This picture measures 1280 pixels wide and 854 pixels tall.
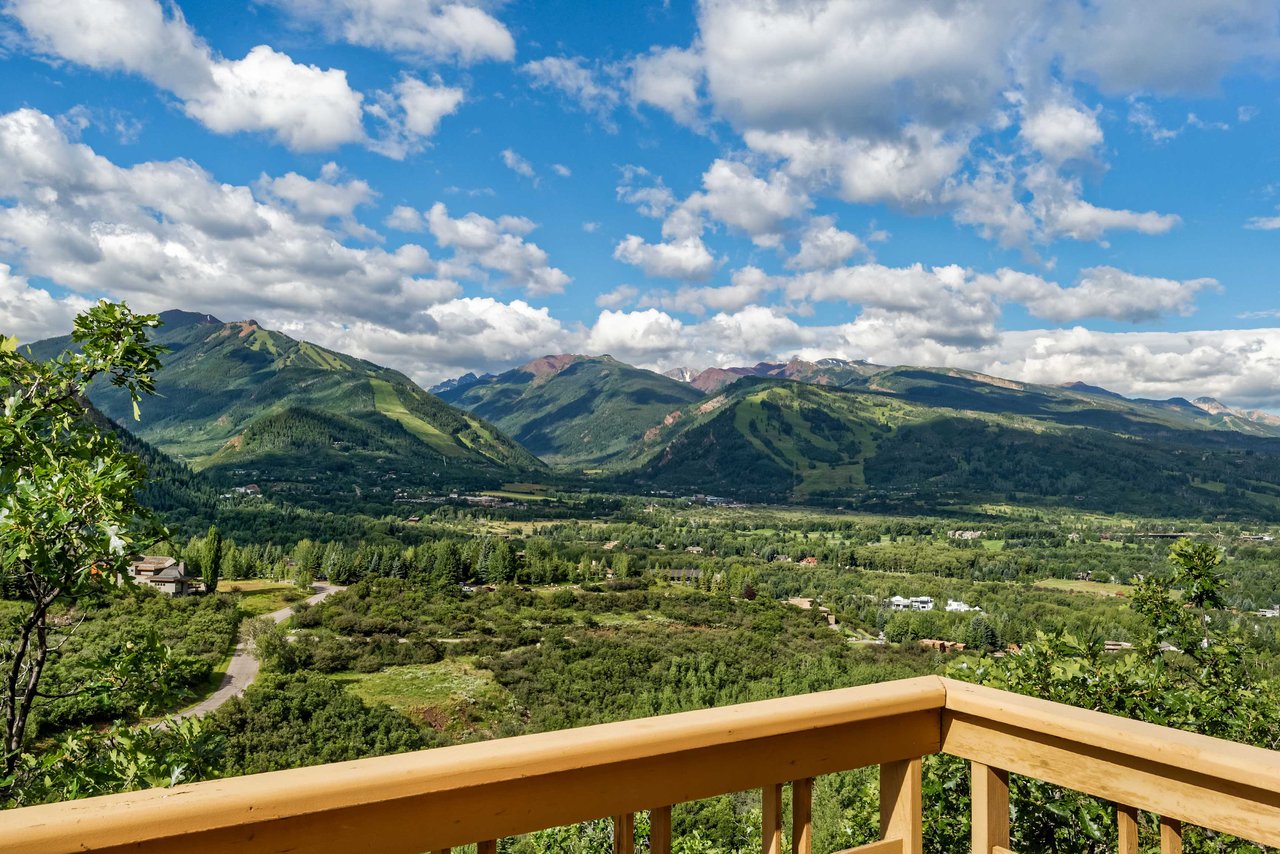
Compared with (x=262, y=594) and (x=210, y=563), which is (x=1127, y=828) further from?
(x=262, y=594)

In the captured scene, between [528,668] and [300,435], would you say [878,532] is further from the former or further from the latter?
[300,435]

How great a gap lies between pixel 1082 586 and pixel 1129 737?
94.2m

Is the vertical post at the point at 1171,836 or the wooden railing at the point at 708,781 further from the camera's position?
the vertical post at the point at 1171,836

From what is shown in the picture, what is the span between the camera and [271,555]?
74.6 metres

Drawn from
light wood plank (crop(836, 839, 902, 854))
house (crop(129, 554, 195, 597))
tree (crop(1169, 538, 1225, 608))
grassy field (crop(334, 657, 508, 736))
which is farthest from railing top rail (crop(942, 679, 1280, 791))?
house (crop(129, 554, 195, 597))

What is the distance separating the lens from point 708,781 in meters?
1.45

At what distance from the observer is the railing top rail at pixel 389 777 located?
977 mm

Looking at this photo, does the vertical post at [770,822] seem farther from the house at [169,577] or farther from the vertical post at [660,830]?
the house at [169,577]

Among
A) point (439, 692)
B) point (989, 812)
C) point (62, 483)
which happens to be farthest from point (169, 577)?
point (989, 812)

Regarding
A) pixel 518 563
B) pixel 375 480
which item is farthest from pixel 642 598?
pixel 375 480

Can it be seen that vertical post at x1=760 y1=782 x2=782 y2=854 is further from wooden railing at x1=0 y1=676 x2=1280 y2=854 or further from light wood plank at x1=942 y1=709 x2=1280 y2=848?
light wood plank at x1=942 y1=709 x2=1280 y2=848

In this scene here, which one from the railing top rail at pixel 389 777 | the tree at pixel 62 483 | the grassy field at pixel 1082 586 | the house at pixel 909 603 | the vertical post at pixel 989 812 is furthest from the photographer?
the grassy field at pixel 1082 586

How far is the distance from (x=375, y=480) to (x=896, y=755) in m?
165

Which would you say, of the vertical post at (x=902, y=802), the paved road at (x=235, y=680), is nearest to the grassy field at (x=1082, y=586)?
the paved road at (x=235, y=680)
